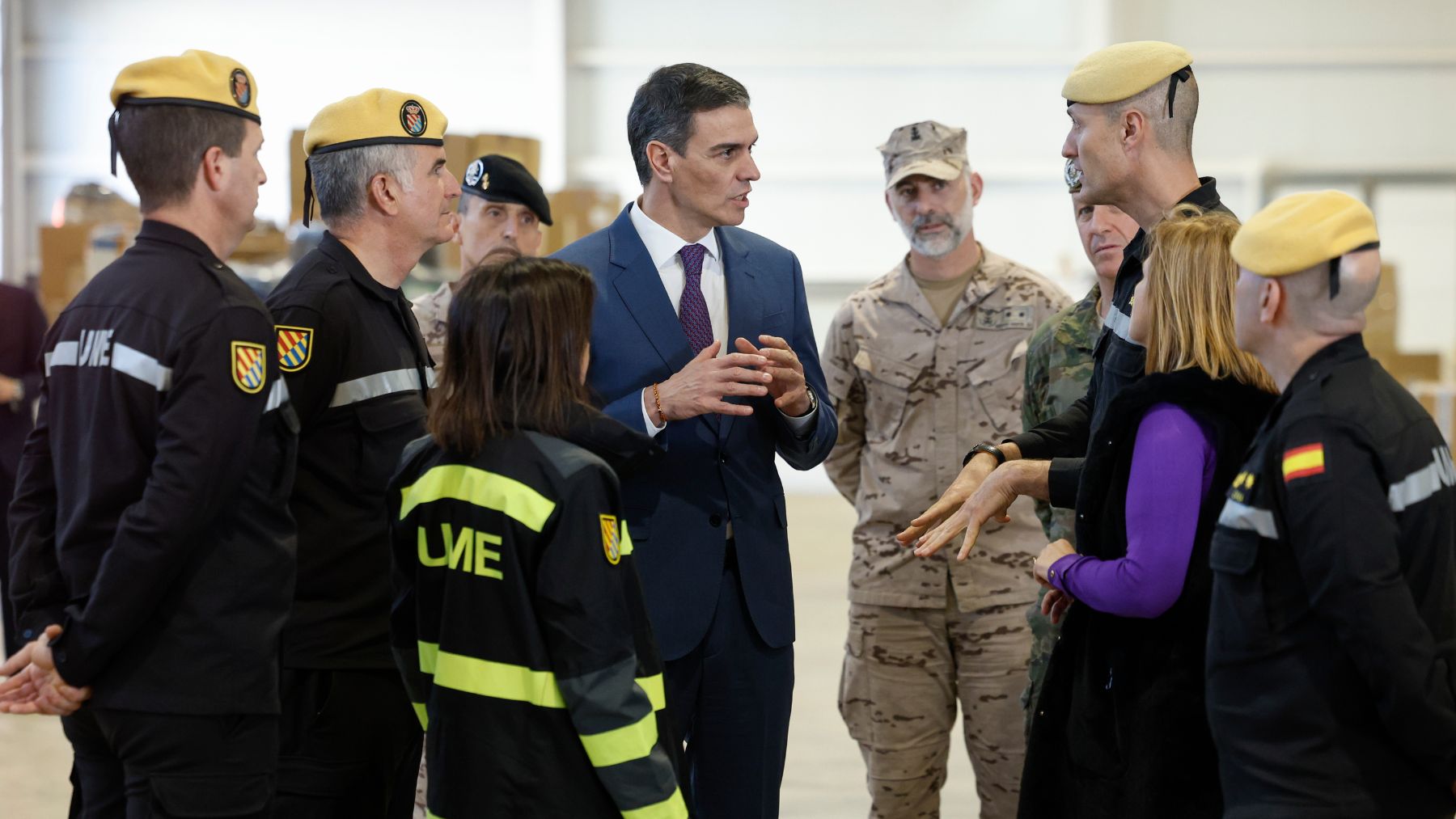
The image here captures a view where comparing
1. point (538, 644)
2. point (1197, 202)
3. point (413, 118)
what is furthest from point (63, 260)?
point (1197, 202)

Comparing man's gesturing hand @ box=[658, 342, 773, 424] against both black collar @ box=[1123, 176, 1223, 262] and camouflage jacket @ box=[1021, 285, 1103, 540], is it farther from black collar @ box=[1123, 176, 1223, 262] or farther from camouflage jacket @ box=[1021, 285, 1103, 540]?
camouflage jacket @ box=[1021, 285, 1103, 540]

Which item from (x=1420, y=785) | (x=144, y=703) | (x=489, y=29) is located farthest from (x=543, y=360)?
(x=489, y=29)

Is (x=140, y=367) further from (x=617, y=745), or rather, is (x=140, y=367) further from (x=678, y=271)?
(x=678, y=271)

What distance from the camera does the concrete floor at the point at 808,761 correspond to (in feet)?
14.0

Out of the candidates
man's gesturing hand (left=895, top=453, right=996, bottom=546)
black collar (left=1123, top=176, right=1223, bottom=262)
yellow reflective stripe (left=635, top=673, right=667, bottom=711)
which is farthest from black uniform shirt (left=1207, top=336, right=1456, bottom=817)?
yellow reflective stripe (left=635, top=673, right=667, bottom=711)

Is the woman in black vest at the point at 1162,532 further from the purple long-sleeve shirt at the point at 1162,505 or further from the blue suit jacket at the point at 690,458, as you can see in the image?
the blue suit jacket at the point at 690,458

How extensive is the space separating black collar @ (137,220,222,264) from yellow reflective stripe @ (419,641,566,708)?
0.71 metres

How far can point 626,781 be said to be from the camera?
1951 millimetres

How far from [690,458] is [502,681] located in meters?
0.73

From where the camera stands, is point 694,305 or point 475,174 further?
point 475,174

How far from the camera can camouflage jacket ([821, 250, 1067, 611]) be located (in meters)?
3.49

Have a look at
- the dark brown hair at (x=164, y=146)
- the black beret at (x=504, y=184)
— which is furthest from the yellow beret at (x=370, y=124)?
the black beret at (x=504, y=184)

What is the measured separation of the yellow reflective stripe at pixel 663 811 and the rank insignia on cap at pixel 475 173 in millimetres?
2515

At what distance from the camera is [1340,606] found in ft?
5.66
